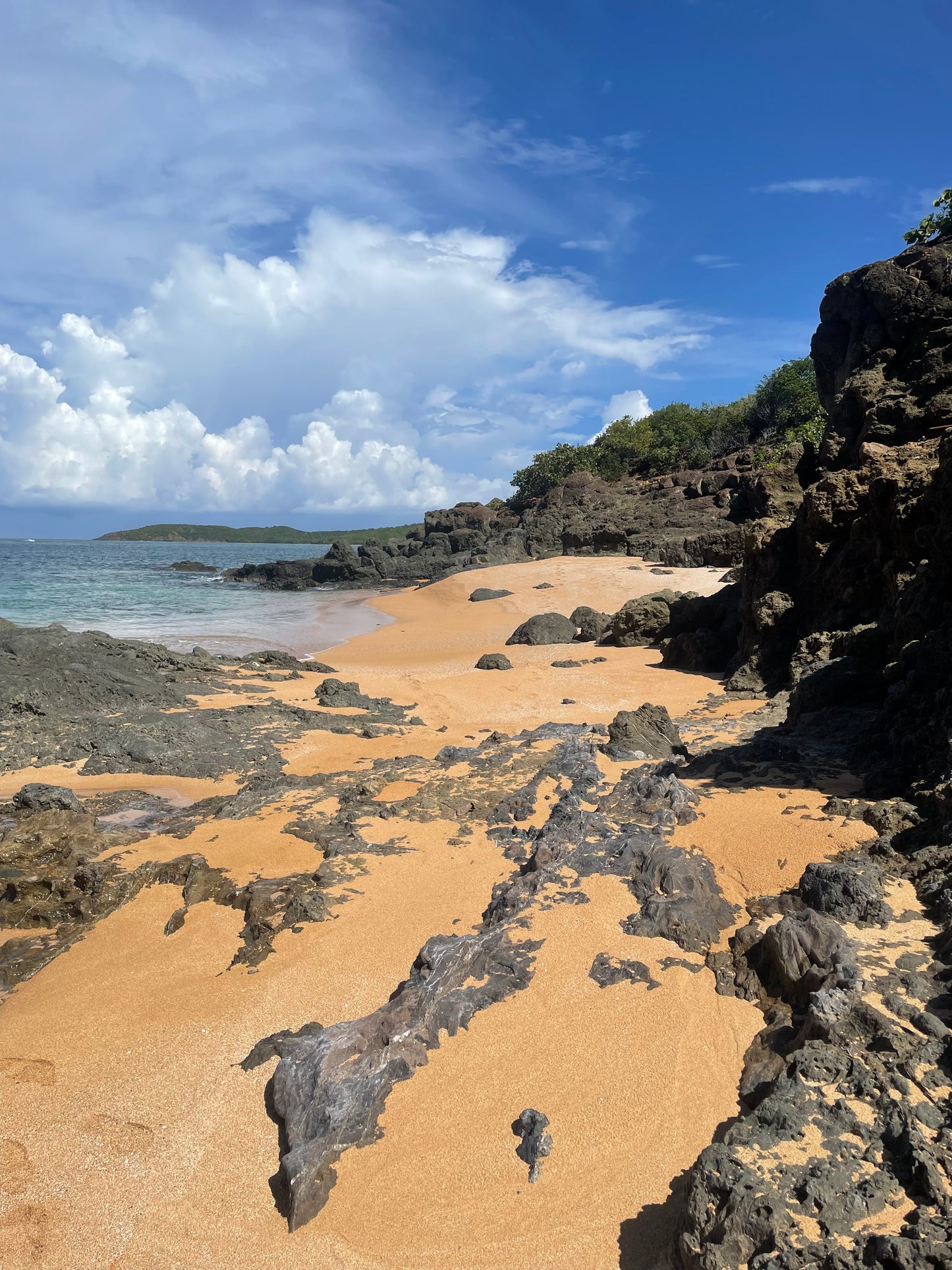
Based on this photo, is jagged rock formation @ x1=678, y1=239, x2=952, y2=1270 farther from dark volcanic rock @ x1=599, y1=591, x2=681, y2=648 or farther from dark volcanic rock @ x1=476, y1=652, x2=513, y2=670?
dark volcanic rock @ x1=476, y1=652, x2=513, y2=670

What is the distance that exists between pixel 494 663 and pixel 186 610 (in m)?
21.8

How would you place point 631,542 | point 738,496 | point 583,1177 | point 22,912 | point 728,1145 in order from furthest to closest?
point 631,542 < point 738,496 < point 22,912 < point 583,1177 < point 728,1145

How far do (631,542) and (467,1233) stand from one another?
112 ft

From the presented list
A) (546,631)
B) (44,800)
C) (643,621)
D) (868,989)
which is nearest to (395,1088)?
(868,989)

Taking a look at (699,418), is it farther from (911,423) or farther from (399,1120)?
(399,1120)

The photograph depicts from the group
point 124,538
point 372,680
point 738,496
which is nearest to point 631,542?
point 738,496

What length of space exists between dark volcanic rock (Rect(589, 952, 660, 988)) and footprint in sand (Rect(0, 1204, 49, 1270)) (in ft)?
8.79

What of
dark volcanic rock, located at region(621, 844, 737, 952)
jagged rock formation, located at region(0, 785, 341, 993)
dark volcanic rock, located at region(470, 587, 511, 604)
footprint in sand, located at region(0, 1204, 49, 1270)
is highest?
dark volcanic rock, located at region(470, 587, 511, 604)

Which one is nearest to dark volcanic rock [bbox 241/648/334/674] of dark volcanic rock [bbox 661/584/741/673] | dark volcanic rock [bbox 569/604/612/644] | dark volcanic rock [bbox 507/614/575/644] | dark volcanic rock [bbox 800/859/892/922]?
dark volcanic rock [bbox 507/614/575/644]

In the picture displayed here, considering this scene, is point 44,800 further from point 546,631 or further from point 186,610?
point 186,610

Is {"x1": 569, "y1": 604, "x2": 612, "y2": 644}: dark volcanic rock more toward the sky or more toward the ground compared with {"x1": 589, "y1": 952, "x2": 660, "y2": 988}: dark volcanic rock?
more toward the sky

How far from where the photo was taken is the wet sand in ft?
9.07

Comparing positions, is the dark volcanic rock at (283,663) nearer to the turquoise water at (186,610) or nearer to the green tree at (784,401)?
the turquoise water at (186,610)

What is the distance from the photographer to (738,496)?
3088cm
